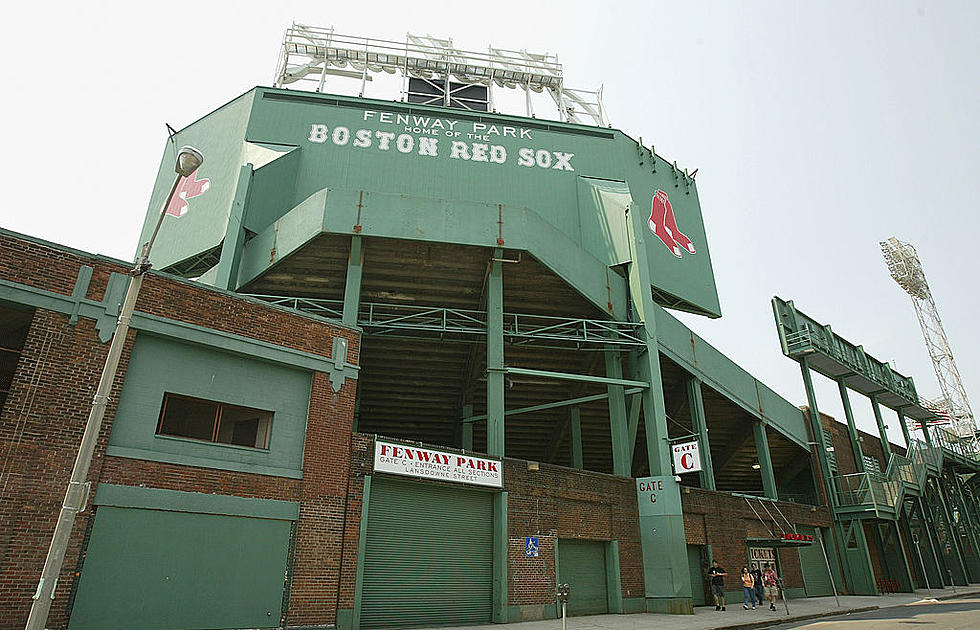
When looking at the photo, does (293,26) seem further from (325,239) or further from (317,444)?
(317,444)

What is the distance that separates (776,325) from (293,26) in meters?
32.9

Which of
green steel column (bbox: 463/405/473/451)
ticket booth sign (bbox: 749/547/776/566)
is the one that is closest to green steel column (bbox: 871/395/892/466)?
ticket booth sign (bbox: 749/547/776/566)

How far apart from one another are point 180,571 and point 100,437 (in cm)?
328

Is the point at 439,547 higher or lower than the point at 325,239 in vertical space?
lower

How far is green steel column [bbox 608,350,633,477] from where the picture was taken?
2469cm

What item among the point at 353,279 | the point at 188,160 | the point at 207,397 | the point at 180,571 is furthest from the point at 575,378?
the point at 188,160

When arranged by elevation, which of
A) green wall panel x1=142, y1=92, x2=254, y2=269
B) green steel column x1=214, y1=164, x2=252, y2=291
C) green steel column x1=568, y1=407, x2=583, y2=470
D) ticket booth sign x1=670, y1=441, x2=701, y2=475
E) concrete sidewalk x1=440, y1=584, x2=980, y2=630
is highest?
green wall panel x1=142, y1=92, x2=254, y2=269

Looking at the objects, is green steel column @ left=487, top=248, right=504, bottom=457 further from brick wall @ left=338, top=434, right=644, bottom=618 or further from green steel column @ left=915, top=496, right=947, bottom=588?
green steel column @ left=915, top=496, right=947, bottom=588

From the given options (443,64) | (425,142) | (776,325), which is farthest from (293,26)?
(776,325)

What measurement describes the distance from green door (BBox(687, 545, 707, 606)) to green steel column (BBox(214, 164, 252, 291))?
2129cm

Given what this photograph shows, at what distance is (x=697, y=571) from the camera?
1024 inches

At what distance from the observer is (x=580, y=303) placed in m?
26.0

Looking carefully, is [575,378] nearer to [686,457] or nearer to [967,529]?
[686,457]

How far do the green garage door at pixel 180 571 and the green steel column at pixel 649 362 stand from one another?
14202 mm
